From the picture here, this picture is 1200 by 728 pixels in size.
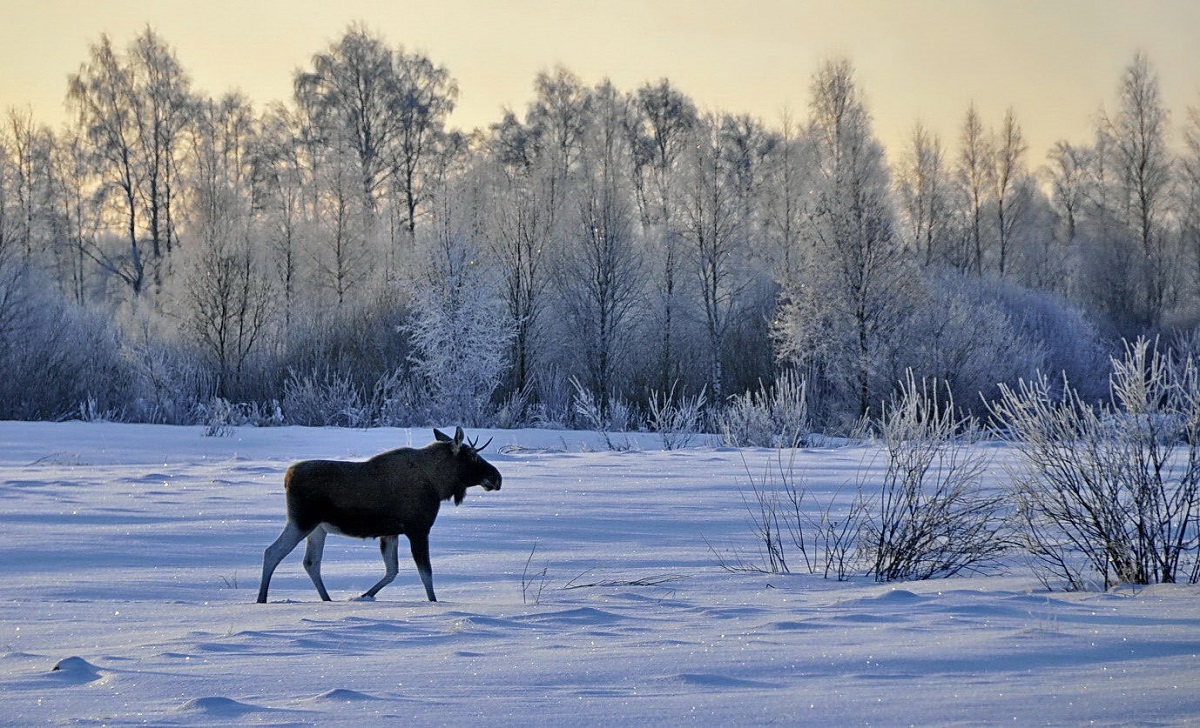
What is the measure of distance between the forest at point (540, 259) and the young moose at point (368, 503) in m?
10.1

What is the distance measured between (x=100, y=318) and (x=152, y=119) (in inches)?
610

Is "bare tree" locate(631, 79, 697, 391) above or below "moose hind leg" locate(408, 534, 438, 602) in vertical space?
above

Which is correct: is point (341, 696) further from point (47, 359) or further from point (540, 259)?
point (540, 259)

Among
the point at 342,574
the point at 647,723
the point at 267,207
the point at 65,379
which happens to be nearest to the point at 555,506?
the point at 342,574

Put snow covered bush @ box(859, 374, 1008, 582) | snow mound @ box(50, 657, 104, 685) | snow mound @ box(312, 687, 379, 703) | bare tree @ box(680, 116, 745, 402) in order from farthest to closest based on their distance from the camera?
bare tree @ box(680, 116, 745, 402)
snow covered bush @ box(859, 374, 1008, 582)
snow mound @ box(50, 657, 104, 685)
snow mound @ box(312, 687, 379, 703)

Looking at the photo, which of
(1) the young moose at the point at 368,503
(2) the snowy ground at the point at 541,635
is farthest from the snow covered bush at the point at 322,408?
(1) the young moose at the point at 368,503

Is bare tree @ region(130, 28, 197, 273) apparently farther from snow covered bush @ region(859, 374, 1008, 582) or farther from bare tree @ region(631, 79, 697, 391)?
snow covered bush @ region(859, 374, 1008, 582)

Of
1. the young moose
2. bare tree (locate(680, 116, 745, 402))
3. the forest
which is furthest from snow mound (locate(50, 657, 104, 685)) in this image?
bare tree (locate(680, 116, 745, 402))

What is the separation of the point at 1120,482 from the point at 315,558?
461cm

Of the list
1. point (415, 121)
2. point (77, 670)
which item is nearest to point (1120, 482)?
point (77, 670)

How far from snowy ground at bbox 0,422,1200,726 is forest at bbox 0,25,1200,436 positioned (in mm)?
8944

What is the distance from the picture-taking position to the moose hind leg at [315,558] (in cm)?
586

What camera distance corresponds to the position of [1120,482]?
6574 mm

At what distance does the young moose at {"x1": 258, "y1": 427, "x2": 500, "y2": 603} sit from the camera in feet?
18.8
